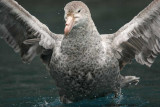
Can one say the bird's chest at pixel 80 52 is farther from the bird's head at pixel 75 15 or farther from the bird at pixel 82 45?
the bird's head at pixel 75 15

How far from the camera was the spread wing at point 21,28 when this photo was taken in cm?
814

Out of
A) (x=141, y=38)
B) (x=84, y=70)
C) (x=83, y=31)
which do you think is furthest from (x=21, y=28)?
(x=141, y=38)

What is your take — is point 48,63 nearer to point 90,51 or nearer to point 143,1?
point 90,51

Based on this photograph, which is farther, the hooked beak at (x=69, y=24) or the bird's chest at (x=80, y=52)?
the bird's chest at (x=80, y=52)

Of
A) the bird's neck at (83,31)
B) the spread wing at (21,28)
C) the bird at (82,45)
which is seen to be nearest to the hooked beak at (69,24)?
the bird at (82,45)

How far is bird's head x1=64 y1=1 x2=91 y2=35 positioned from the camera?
7.30 metres

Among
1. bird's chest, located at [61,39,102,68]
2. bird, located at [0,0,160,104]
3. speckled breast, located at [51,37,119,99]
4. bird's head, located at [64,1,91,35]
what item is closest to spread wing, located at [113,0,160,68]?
Result: bird, located at [0,0,160,104]

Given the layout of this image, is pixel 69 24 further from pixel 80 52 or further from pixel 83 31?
pixel 80 52

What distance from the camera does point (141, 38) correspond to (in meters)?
8.09

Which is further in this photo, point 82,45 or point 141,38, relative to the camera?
point 141,38

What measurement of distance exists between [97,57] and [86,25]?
1.58 feet

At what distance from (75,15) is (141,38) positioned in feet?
3.99

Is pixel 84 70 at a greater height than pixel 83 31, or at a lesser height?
lesser

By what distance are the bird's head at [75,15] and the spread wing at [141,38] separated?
694 millimetres
